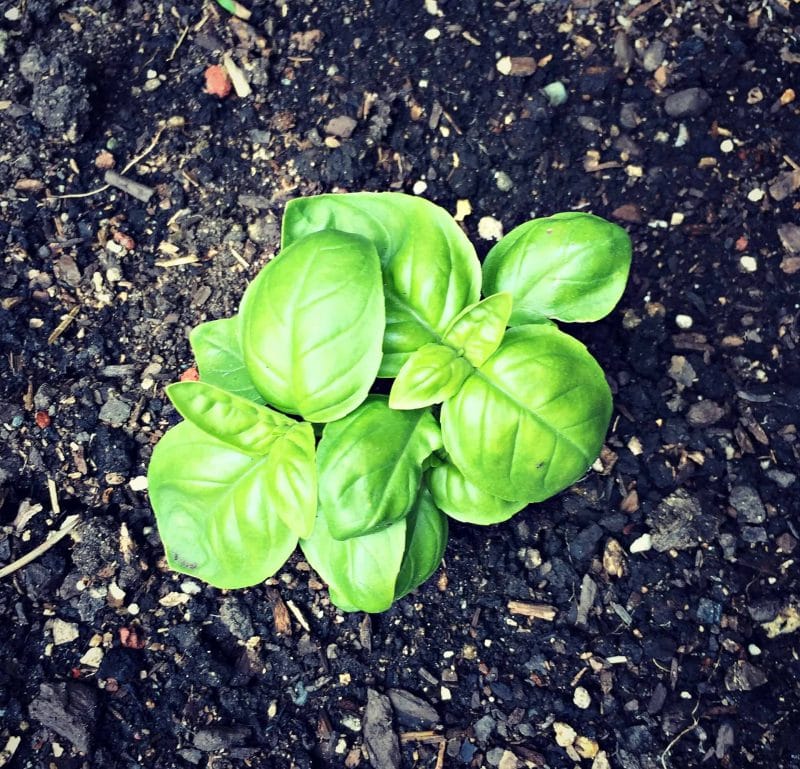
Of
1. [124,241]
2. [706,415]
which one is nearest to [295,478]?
[124,241]

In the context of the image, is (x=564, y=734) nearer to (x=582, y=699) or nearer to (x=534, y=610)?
(x=582, y=699)

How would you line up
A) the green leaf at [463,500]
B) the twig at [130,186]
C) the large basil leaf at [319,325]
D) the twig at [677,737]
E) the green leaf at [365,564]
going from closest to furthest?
the large basil leaf at [319,325], the green leaf at [365,564], the green leaf at [463,500], the twig at [677,737], the twig at [130,186]

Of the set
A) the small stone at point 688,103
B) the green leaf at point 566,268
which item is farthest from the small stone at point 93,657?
the small stone at point 688,103

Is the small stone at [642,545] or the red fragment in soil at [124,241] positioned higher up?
the red fragment in soil at [124,241]

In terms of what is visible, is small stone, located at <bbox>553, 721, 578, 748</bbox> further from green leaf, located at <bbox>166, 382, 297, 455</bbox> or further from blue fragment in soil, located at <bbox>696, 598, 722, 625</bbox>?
green leaf, located at <bbox>166, 382, 297, 455</bbox>

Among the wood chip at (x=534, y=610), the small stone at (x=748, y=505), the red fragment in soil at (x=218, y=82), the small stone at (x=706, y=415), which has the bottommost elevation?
the wood chip at (x=534, y=610)

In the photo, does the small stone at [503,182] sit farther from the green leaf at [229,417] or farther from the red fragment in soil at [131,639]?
the red fragment in soil at [131,639]

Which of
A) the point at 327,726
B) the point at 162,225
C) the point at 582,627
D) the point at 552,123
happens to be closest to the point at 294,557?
the point at 327,726
